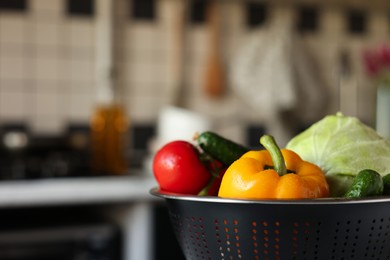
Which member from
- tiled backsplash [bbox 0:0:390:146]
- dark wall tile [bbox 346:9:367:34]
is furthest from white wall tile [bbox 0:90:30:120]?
dark wall tile [bbox 346:9:367:34]

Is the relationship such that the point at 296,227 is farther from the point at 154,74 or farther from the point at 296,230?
the point at 154,74

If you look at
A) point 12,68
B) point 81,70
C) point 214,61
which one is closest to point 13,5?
point 12,68

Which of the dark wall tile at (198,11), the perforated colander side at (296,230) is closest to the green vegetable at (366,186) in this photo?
the perforated colander side at (296,230)

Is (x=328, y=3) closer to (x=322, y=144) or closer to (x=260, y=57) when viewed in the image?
(x=260, y=57)

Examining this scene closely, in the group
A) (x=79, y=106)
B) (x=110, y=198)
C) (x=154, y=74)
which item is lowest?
(x=110, y=198)

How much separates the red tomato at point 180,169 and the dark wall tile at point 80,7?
172 cm

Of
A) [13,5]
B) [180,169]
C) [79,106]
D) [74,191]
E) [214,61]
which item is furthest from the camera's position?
[214,61]

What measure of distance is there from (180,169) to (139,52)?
1787 millimetres

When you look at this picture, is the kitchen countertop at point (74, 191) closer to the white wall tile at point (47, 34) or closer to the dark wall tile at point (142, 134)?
the dark wall tile at point (142, 134)

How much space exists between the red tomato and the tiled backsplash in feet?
5.46

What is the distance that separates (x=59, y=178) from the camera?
5.93 ft

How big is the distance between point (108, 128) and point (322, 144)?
60.2 inches

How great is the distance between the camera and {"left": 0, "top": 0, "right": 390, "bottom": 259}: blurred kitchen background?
82.7 inches

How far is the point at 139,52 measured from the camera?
2340 mm
